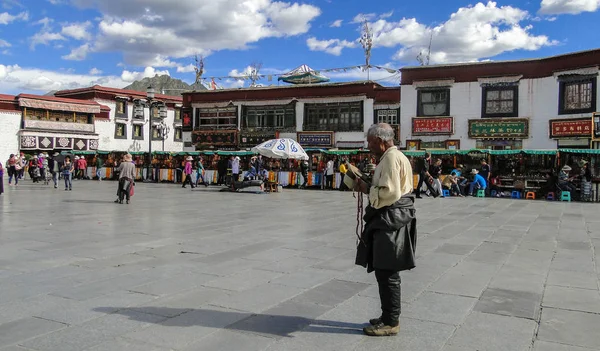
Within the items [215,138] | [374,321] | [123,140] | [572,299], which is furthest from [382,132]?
[123,140]

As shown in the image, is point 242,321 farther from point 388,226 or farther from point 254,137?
point 254,137

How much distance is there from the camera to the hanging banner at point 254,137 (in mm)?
33688

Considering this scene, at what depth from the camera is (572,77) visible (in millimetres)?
23516

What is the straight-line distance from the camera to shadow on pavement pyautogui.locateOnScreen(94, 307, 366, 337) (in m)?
3.98

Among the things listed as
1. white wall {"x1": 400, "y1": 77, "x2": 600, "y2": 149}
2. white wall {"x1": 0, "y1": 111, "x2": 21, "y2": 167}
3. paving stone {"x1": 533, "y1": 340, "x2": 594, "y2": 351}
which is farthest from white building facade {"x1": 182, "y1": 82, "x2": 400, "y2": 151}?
paving stone {"x1": 533, "y1": 340, "x2": 594, "y2": 351}

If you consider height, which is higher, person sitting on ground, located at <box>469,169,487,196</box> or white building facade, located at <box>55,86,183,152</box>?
white building facade, located at <box>55,86,183,152</box>

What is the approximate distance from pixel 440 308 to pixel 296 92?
2936 cm

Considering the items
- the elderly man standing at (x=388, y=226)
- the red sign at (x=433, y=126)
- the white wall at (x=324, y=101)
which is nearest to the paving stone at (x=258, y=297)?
the elderly man standing at (x=388, y=226)

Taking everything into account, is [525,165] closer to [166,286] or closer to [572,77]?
[572,77]

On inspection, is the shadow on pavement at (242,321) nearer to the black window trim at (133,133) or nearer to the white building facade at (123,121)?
the white building facade at (123,121)

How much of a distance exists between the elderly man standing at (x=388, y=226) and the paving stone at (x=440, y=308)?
588 mm

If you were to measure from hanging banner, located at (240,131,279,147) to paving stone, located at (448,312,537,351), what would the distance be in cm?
2947

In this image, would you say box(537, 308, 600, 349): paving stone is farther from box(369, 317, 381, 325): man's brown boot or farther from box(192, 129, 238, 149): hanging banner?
box(192, 129, 238, 149): hanging banner

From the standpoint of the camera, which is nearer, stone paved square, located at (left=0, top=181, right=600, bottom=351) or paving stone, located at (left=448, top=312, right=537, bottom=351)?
paving stone, located at (left=448, top=312, right=537, bottom=351)
